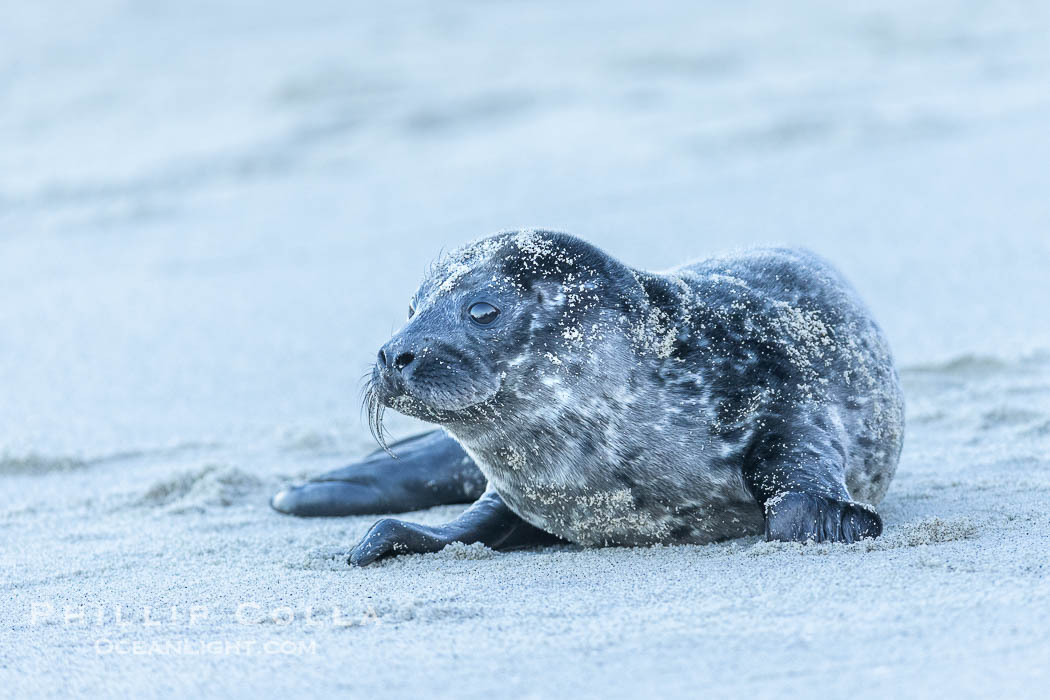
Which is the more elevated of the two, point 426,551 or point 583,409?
point 583,409

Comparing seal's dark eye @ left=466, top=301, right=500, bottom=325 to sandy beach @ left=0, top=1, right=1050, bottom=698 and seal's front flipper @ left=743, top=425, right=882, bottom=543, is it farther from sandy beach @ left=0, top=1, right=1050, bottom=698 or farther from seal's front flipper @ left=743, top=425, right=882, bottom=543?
seal's front flipper @ left=743, top=425, right=882, bottom=543

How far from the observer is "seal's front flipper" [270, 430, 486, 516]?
4.82m

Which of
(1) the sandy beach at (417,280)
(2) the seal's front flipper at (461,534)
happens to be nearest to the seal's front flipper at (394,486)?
(1) the sandy beach at (417,280)

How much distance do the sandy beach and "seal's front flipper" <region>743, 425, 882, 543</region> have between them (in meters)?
0.10

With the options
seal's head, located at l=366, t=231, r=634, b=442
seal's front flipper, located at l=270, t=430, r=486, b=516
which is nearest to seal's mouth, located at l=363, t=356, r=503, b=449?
seal's head, located at l=366, t=231, r=634, b=442

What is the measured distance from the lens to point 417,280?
312 inches

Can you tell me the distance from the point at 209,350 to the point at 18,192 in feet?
18.4

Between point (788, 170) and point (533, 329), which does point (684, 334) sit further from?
point (788, 170)

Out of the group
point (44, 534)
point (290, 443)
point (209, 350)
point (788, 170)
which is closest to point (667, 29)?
point (788, 170)

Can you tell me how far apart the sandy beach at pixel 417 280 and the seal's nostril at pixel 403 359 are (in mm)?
517

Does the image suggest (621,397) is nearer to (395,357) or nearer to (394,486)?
(395,357)

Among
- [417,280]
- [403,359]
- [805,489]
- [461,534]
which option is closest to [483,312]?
[403,359]

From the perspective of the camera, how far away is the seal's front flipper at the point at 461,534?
3840mm

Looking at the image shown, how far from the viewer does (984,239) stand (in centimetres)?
771
